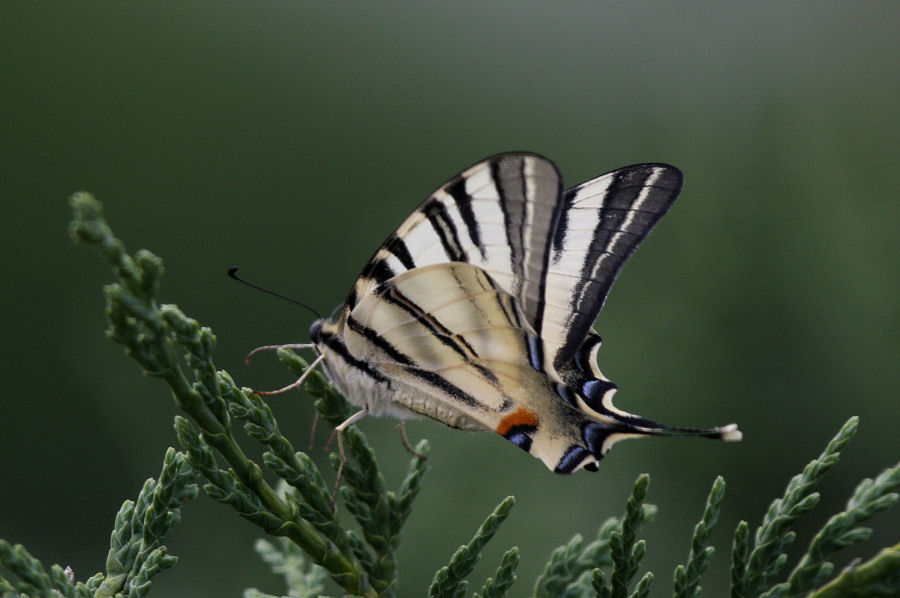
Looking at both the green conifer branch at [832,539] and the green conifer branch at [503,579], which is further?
the green conifer branch at [503,579]

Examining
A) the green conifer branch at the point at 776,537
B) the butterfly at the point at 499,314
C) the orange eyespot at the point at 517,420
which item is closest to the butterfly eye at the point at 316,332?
the butterfly at the point at 499,314

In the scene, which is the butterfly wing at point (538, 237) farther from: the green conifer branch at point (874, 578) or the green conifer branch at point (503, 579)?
the green conifer branch at point (874, 578)

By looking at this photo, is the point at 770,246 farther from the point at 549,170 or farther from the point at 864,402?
the point at 549,170

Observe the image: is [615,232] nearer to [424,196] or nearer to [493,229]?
[493,229]

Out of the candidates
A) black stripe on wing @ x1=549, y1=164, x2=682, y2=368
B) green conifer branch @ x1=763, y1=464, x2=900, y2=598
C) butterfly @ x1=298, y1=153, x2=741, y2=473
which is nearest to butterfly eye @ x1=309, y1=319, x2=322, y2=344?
butterfly @ x1=298, y1=153, x2=741, y2=473

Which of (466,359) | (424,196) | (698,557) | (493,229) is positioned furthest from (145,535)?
(424,196)

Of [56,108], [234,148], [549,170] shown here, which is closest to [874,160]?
[549,170]
